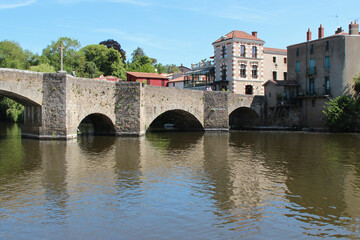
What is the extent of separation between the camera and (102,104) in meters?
27.5

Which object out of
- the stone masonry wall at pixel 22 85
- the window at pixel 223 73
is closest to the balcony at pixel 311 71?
the window at pixel 223 73

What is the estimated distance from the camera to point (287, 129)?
41.7 m

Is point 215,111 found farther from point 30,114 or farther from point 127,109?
point 30,114

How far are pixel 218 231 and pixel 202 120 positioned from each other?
94.6 feet

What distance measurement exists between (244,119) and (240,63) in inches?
316

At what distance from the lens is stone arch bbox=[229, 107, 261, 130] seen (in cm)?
4345

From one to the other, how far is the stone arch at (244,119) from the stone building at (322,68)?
18.0 ft

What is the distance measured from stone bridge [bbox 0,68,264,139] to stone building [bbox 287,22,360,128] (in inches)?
315

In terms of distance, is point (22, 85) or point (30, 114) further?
point (30, 114)

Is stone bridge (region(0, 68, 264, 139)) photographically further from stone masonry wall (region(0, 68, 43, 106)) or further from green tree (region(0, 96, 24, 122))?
green tree (region(0, 96, 24, 122))

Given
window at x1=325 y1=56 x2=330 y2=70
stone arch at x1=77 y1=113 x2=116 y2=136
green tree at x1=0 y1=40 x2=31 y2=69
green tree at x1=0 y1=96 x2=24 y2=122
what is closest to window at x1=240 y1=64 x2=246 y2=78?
window at x1=325 y1=56 x2=330 y2=70

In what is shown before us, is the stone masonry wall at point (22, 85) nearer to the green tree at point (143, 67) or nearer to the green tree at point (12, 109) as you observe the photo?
the green tree at point (12, 109)

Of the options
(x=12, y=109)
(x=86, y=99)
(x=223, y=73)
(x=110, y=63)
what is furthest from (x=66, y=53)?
(x=86, y=99)

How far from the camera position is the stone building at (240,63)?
4766cm
